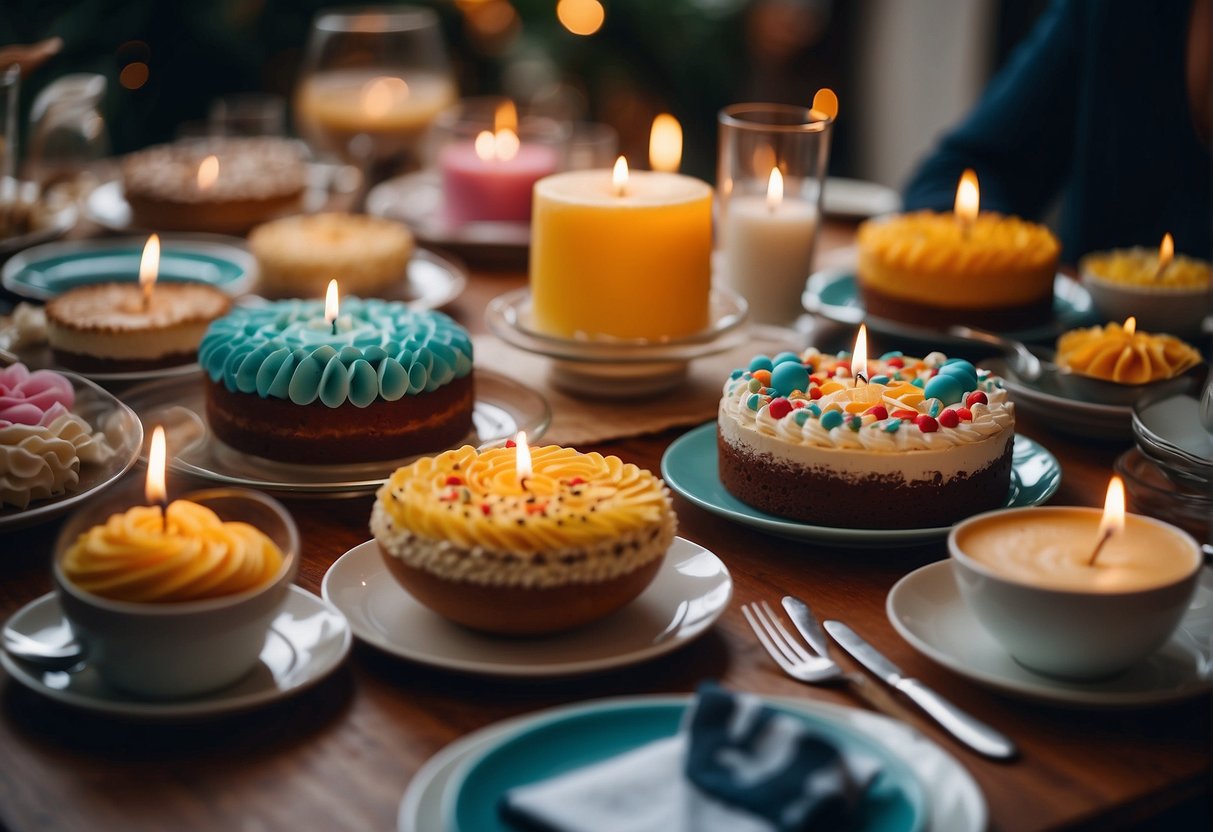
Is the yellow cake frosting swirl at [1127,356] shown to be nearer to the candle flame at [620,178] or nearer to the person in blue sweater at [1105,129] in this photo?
the candle flame at [620,178]

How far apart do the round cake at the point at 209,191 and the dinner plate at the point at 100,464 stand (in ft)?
2.93

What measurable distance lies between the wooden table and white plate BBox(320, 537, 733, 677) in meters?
0.02

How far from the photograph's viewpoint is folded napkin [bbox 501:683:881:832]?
84 cm

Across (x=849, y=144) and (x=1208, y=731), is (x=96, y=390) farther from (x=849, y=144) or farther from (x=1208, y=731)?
(x=849, y=144)

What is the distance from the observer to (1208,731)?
3.40 feet

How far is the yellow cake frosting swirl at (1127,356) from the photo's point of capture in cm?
161

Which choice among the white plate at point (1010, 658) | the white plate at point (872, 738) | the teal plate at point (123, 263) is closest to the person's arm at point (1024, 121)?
the teal plate at point (123, 263)

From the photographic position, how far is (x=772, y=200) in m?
1.96

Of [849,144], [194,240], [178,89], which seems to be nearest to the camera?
[194,240]

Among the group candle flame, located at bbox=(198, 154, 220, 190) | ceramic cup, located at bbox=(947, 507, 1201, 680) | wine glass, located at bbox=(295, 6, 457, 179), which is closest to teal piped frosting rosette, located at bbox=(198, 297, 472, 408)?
ceramic cup, located at bbox=(947, 507, 1201, 680)

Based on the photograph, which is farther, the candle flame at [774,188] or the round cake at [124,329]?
the candle flame at [774,188]

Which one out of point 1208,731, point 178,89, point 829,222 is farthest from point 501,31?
point 1208,731

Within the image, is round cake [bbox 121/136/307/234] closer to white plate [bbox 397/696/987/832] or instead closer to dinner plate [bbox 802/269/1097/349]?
dinner plate [bbox 802/269/1097/349]

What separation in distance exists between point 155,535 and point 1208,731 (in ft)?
2.72
